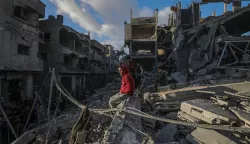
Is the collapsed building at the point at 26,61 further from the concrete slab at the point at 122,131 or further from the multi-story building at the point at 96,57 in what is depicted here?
the concrete slab at the point at 122,131

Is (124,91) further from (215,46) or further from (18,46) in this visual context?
(18,46)

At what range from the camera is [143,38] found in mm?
30281

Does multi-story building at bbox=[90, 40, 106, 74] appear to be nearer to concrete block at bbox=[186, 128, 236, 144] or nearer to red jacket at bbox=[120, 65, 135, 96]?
red jacket at bbox=[120, 65, 135, 96]

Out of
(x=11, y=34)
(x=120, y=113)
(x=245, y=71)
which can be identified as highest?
(x=11, y=34)

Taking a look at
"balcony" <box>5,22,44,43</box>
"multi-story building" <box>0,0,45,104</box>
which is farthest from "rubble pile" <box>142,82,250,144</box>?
"balcony" <box>5,22,44,43</box>

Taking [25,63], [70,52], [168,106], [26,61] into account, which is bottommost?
[168,106]

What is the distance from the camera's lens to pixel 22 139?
266 inches

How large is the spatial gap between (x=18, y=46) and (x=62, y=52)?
699 cm

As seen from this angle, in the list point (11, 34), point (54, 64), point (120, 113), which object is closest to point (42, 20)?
point (54, 64)

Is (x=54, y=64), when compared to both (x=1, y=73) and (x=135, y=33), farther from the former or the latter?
(x=135, y=33)

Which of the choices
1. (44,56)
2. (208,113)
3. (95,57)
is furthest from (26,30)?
(95,57)

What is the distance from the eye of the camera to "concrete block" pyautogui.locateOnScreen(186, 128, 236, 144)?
3969 mm

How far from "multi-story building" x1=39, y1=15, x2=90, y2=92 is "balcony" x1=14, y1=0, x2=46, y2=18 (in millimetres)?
3026

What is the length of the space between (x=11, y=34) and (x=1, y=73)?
306 centimetres
